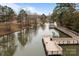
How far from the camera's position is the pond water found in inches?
131

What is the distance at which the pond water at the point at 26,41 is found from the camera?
3.32 metres

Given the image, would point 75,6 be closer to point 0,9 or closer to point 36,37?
point 36,37

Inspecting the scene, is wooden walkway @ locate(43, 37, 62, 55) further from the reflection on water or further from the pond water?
the reflection on water

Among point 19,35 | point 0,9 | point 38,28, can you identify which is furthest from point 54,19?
point 0,9

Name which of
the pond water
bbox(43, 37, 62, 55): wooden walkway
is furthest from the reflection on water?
bbox(43, 37, 62, 55): wooden walkway

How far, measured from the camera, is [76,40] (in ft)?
11.2

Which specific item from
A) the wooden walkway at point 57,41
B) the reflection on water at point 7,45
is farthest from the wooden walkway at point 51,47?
the reflection on water at point 7,45

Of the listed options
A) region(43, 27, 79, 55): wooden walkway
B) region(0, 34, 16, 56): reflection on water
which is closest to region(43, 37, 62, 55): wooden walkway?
region(43, 27, 79, 55): wooden walkway

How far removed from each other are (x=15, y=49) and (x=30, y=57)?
0.27m

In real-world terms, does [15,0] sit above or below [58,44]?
above

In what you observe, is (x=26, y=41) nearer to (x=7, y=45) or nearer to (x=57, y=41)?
(x=7, y=45)

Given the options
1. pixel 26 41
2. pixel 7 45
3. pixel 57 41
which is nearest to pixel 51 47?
pixel 57 41

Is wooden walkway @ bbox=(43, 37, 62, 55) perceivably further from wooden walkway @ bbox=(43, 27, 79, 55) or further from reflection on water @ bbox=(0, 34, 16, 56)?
reflection on water @ bbox=(0, 34, 16, 56)

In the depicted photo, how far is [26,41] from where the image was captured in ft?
11.2
